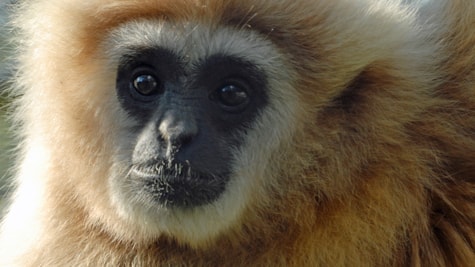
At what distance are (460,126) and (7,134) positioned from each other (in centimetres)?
536

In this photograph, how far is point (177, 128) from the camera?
346cm

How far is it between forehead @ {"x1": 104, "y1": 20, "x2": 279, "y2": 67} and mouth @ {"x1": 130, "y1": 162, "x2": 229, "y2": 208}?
1.89 ft

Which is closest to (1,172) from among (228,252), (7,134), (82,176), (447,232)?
(7,134)

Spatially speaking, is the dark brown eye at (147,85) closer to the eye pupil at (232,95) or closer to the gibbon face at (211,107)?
the gibbon face at (211,107)

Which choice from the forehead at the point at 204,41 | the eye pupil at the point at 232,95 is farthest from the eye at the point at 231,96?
the forehead at the point at 204,41

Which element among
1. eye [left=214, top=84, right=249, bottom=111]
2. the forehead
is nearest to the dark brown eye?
the forehead

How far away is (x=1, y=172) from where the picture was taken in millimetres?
7582

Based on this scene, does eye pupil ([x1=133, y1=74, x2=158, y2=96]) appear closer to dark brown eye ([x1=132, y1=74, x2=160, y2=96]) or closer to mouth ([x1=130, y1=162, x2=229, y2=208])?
dark brown eye ([x1=132, y1=74, x2=160, y2=96])

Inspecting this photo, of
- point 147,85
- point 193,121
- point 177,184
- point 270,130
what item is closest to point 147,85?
point 147,85

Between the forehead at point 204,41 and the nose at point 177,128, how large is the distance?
301 mm

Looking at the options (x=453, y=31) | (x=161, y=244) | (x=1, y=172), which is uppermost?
(x=453, y=31)

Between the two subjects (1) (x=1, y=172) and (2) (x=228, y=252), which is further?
(1) (x=1, y=172)

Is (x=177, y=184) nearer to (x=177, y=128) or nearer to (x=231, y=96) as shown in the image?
(x=177, y=128)

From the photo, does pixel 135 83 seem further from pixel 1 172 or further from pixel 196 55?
pixel 1 172
